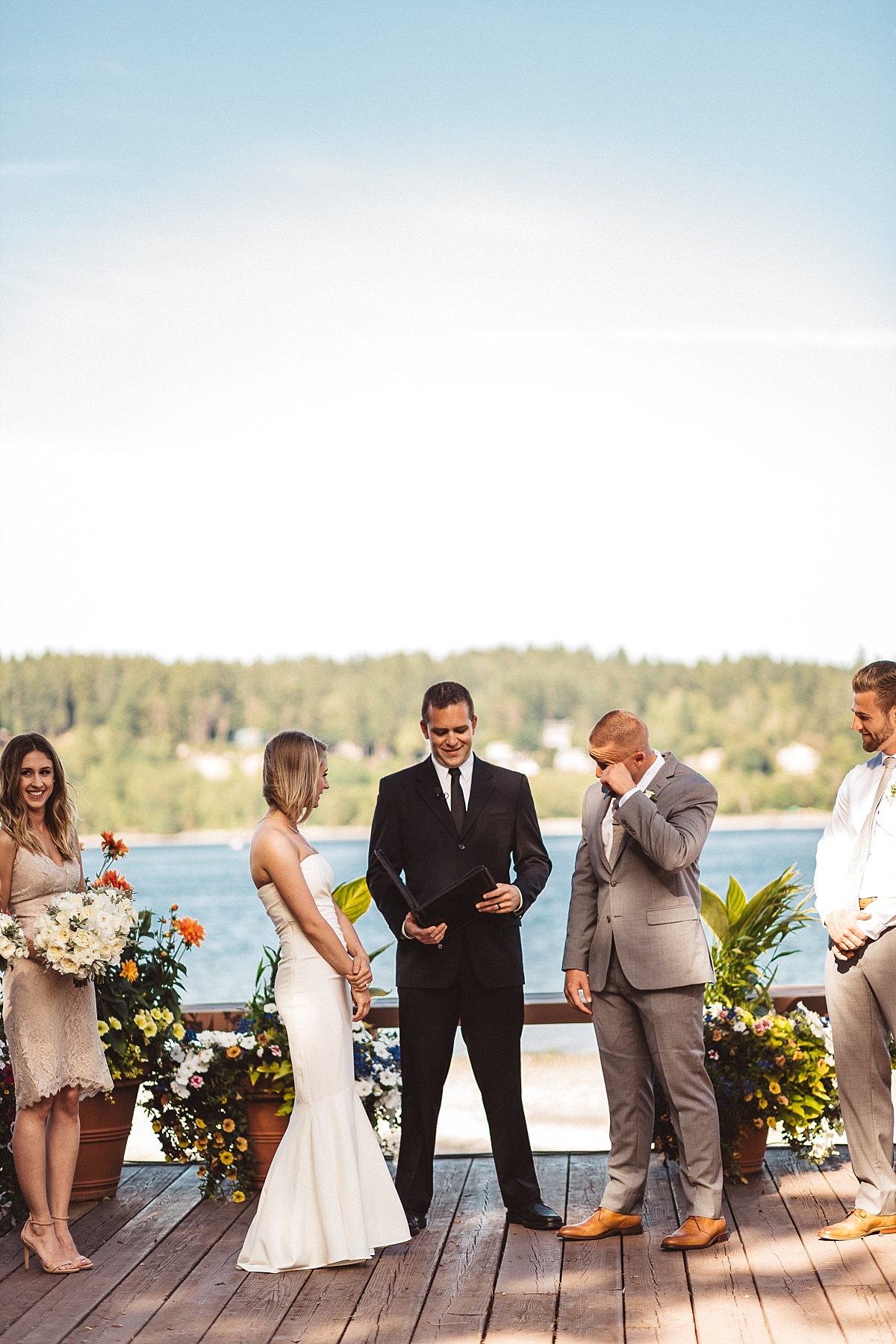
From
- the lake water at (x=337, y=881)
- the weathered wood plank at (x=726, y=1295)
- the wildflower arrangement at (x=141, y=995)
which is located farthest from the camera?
the lake water at (x=337, y=881)

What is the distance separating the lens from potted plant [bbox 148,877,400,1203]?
4.84 metres

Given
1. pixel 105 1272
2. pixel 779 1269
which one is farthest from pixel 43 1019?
pixel 779 1269

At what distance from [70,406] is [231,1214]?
53266 millimetres

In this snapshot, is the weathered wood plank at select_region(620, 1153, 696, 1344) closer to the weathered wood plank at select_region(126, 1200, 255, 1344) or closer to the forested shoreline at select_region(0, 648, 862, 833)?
the weathered wood plank at select_region(126, 1200, 255, 1344)

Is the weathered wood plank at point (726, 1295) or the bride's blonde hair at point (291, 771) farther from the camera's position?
the bride's blonde hair at point (291, 771)

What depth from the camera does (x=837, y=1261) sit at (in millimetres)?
3924

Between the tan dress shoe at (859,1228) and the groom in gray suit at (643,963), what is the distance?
1.06ft

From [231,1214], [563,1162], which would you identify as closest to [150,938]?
[231,1214]

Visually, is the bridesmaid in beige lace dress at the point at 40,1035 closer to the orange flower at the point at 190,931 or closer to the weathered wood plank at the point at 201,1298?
the weathered wood plank at the point at 201,1298

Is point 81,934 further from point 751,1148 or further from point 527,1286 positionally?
point 751,1148

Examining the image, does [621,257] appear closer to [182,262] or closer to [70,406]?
[182,262]

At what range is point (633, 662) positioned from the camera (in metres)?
54.9

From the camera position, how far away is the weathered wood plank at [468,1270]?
3.53 m

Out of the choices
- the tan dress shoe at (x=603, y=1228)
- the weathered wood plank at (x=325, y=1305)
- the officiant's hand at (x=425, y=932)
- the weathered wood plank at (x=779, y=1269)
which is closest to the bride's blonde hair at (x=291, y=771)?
the officiant's hand at (x=425, y=932)
